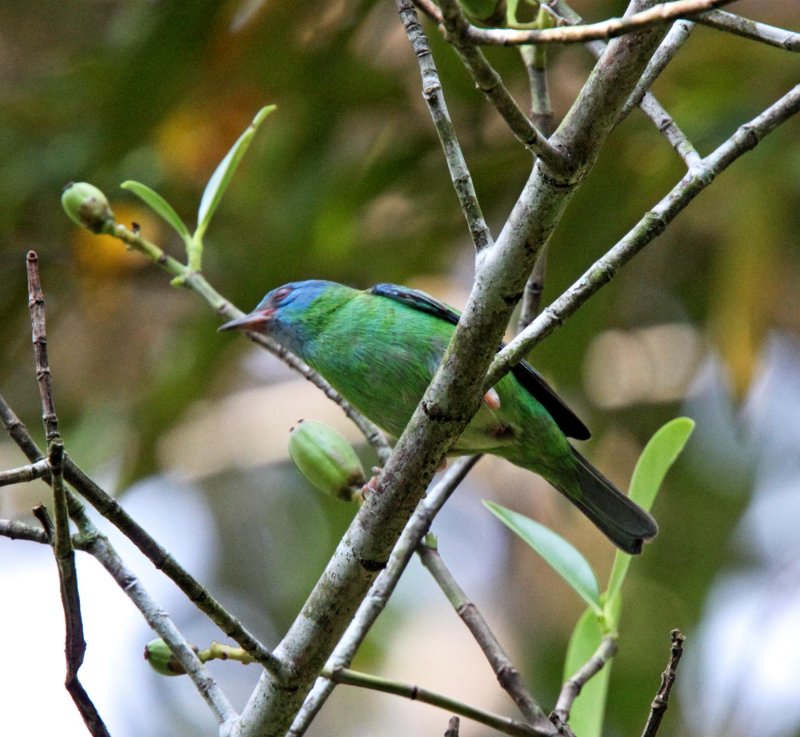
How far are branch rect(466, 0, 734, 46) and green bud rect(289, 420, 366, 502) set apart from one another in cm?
157

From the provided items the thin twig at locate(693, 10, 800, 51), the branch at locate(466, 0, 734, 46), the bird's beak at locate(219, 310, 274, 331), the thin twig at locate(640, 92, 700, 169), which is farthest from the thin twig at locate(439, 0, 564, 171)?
the bird's beak at locate(219, 310, 274, 331)

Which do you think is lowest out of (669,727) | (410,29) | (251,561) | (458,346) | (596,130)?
(458,346)

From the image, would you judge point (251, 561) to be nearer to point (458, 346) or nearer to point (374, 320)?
Answer: point (374, 320)

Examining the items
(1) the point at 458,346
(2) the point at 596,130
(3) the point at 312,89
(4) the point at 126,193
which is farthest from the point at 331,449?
(4) the point at 126,193

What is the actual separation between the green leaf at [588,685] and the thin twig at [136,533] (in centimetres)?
101

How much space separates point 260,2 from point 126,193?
150 cm

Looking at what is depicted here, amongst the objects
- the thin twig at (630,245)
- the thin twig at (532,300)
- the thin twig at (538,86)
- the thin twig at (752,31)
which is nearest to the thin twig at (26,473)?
the thin twig at (630,245)

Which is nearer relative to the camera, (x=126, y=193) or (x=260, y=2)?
(x=260, y=2)

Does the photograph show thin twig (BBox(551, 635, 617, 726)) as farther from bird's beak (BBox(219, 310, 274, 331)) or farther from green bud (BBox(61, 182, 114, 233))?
bird's beak (BBox(219, 310, 274, 331))

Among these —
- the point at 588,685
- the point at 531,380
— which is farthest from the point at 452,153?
the point at 531,380

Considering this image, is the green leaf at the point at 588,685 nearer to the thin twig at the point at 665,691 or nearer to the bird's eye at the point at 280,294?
the thin twig at the point at 665,691

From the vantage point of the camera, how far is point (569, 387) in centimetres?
573

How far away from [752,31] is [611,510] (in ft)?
7.73

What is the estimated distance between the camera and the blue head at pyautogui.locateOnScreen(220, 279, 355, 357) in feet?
14.3
